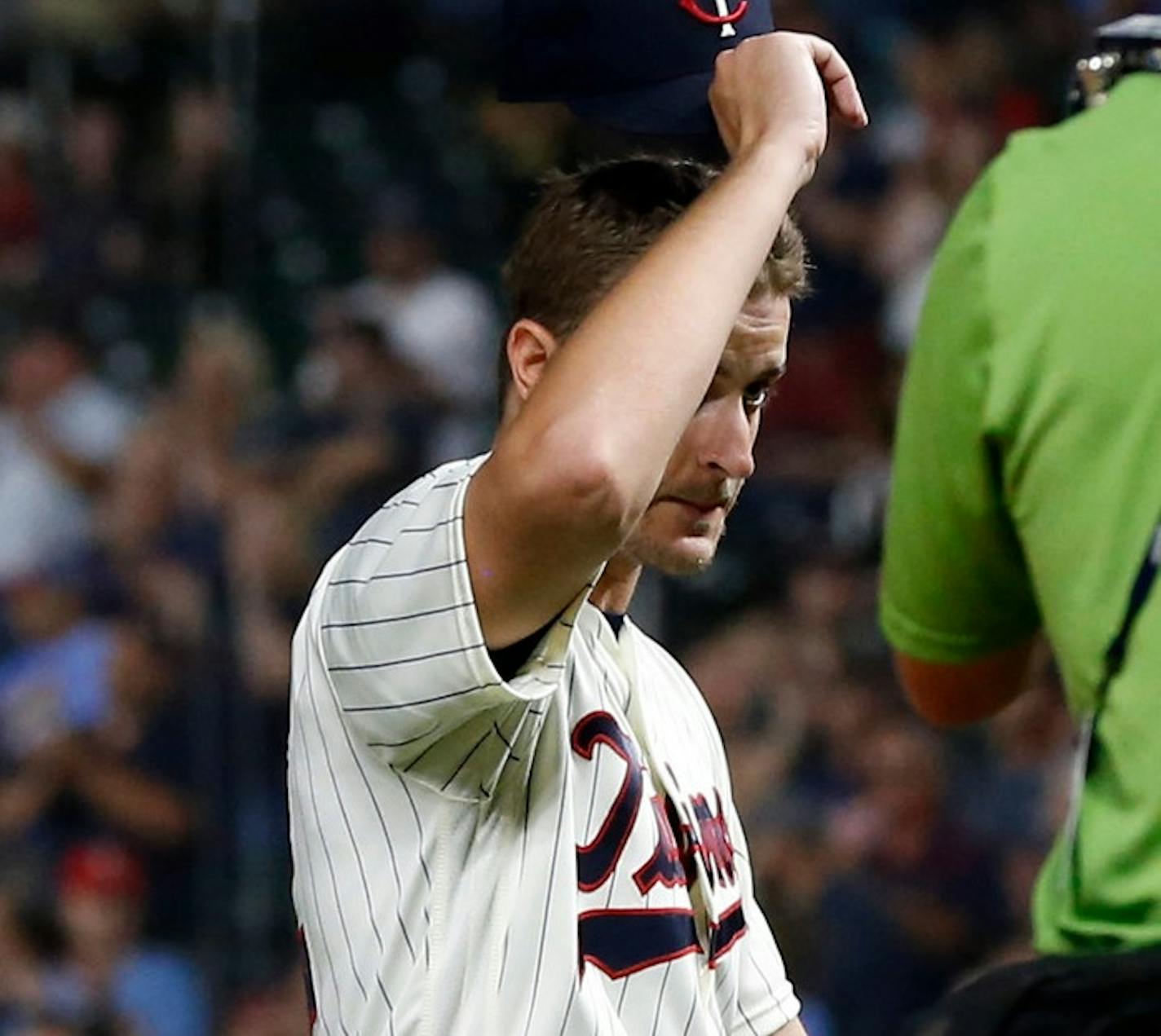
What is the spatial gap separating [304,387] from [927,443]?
4058 millimetres

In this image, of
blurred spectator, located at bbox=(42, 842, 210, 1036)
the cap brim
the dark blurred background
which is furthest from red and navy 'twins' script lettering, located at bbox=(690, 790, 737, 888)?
blurred spectator, located at bbox=(42, 842, 210, 1036)

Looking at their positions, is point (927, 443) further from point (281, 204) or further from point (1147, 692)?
point (281, 204)

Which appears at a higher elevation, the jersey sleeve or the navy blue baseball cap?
the navy blue baseball cap

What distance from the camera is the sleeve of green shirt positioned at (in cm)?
146

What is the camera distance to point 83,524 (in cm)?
534

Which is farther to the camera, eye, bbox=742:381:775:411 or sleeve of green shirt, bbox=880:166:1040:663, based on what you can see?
eye, bbox=742:381:775:411

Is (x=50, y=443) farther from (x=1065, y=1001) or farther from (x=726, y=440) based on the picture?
(x=1065, y=1001)

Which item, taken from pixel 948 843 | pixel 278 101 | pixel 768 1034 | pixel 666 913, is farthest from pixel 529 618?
pixel 278 101

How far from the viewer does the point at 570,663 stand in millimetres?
1907

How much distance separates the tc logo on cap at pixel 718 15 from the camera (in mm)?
1902

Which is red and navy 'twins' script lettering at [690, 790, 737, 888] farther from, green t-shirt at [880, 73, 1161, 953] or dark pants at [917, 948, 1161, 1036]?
dark pants at [917, 948, 1161, 1036]

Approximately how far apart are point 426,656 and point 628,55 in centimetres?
55

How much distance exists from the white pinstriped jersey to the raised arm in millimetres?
41

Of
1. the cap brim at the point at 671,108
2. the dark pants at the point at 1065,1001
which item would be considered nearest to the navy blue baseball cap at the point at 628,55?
the cap brim at the point at 671,108
